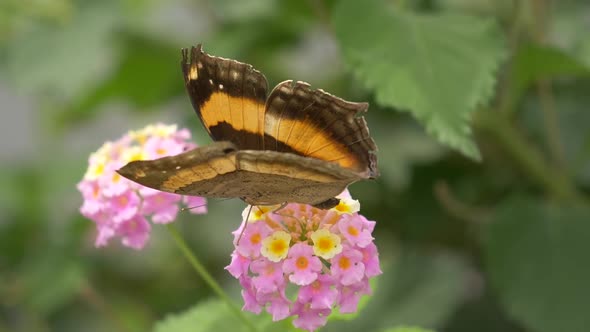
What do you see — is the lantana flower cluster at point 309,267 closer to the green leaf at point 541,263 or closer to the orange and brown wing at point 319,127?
the orange and brown wing at point 319,127

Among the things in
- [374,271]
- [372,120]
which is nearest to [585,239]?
[372,120]

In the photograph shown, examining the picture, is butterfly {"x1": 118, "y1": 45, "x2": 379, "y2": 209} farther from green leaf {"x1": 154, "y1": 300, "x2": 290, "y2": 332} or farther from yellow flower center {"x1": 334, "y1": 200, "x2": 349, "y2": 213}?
green leaf {"x1": 154, "y1": 300, "x2": 290, "y2": 332}

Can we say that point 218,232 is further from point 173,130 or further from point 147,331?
point 173,130

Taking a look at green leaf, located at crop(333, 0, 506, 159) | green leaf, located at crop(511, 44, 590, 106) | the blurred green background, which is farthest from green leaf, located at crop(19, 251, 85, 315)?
green leaf, located at crop(511, 44, 590, 106)

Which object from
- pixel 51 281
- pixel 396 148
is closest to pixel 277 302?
pixel 396 148

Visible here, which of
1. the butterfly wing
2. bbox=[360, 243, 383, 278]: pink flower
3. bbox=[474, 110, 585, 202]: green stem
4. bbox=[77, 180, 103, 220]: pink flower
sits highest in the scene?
the butterfly wing

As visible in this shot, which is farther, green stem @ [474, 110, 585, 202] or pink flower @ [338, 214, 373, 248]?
green stem @ [474, 110, 585, 202]

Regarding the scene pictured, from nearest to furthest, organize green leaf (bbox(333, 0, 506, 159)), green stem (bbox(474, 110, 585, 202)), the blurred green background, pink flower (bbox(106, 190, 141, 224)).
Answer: pink flower (bbox(106, 190, 141, 224)) < green leaf (bbox(333, 0, 506, 159)) < the blurred green background < green stem (bbox(474, 110, 585, 202))
